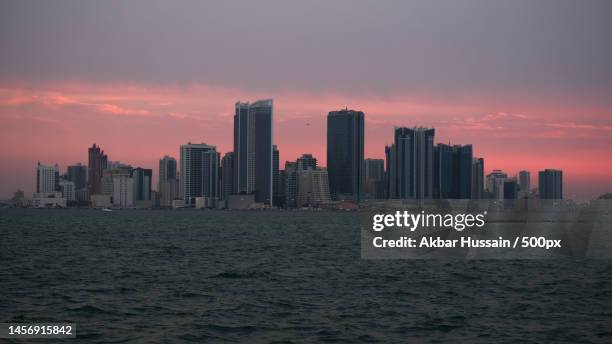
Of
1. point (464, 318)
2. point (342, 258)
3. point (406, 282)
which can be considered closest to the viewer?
point (464, 318)

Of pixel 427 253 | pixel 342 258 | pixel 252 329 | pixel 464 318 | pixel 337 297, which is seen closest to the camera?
pixel 252 329

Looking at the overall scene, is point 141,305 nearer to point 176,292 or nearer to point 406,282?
point 176,292

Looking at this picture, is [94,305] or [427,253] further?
[427,253]

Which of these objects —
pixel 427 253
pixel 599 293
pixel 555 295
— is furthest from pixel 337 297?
pixel 427 253

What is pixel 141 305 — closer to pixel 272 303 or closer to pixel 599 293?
pixel 272 303

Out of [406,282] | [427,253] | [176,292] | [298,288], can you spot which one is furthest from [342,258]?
[176,292]

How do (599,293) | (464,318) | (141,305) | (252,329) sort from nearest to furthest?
(252,329), (464,318), (141,305), (599,293)
